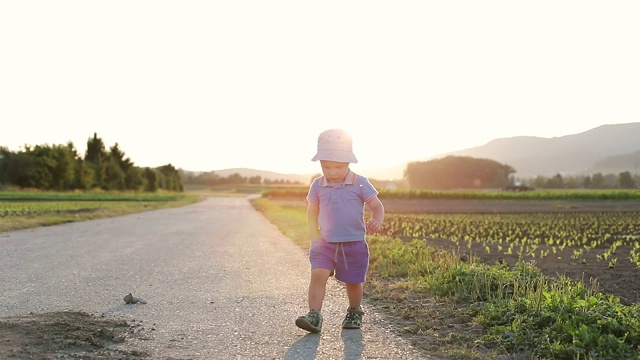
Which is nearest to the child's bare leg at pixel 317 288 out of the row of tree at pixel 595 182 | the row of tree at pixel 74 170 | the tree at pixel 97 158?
the row of tree at pixel 74 170

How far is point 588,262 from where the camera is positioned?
1084 cm

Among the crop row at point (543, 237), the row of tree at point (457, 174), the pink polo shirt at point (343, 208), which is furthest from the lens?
the row of tree at point (457, 174)

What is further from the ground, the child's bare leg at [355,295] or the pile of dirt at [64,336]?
the child's bare leg at [355,295]

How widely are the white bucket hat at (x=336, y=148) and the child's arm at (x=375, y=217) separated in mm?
447

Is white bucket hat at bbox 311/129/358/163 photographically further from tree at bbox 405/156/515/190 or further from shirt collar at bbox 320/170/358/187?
tree at bbox 405/156/515/190

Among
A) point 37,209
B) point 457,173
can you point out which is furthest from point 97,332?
point 457,173

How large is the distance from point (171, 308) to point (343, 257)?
199cm

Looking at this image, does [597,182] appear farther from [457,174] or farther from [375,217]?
[375,217]

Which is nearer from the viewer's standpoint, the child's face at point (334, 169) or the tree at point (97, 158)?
the child's face at point (334, 169)

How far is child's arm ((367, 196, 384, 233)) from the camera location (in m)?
5.27

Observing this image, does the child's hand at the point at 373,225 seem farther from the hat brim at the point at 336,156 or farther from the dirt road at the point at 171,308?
the dirt road at the point at 171,308

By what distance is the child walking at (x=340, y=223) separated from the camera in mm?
5301

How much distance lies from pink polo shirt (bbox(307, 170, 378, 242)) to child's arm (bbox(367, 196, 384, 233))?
0.07 metres

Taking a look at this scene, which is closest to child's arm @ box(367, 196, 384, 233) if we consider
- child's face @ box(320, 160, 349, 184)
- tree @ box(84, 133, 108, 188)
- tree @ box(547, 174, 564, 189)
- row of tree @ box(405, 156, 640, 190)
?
child's face @ box(320, 160, 349, 184)
